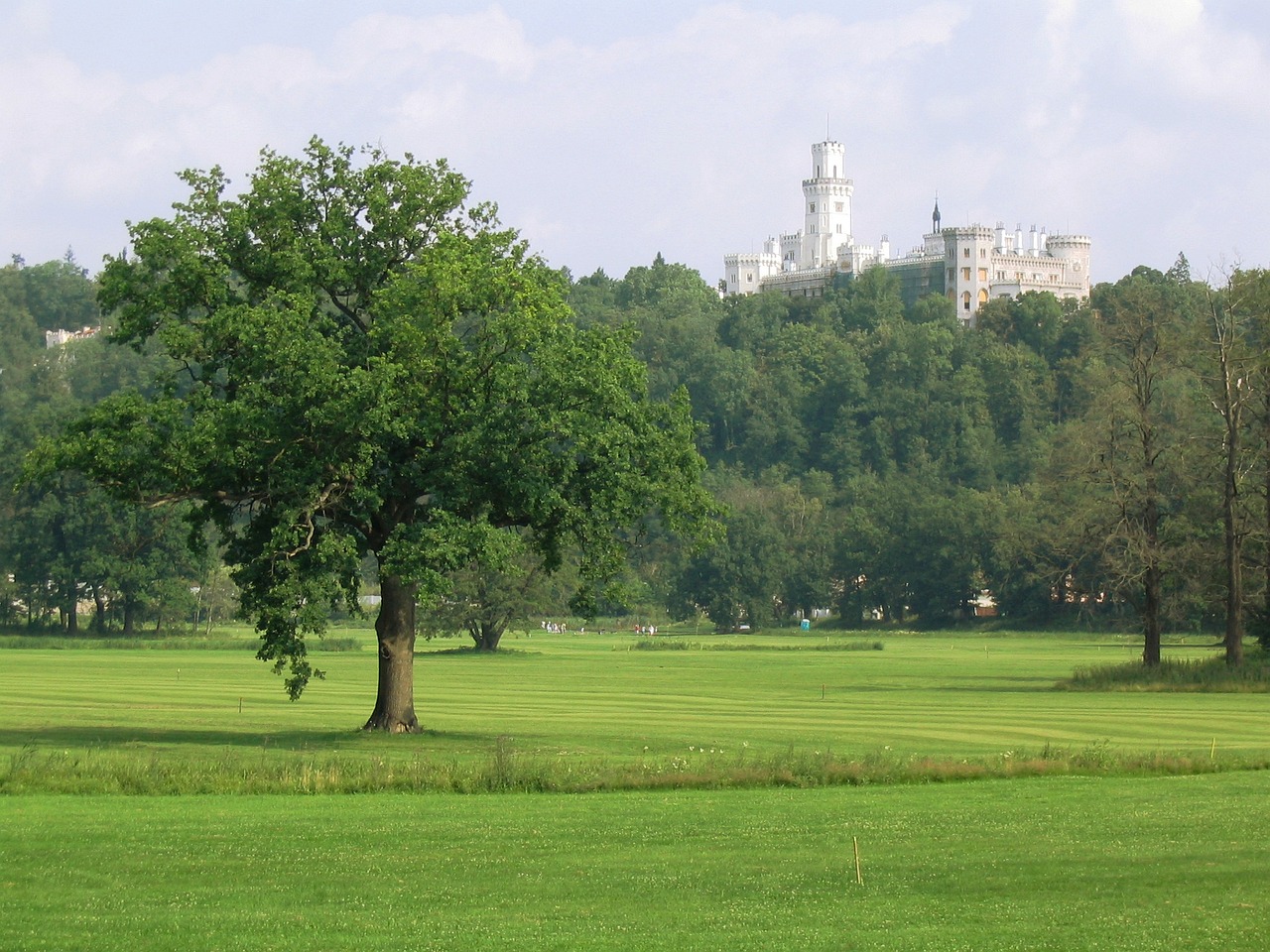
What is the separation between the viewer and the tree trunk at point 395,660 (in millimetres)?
36928

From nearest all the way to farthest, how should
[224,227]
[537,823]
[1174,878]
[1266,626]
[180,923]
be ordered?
[180,923]
[1174,878]
[537,823]
[224,227]
[1266,626]

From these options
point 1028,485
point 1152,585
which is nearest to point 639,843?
→ point 1152,585

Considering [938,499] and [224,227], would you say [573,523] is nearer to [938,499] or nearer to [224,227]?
[224,227]

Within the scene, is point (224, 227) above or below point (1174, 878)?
above

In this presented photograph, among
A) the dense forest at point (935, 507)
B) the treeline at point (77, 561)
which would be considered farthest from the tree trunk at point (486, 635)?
the treeline at point (77, 561)

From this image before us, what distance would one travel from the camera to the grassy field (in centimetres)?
1566

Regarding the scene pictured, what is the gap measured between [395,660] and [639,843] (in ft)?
58.1

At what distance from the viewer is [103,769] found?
2656cm

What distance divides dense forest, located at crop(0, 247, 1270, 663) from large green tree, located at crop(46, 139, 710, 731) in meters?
1.78

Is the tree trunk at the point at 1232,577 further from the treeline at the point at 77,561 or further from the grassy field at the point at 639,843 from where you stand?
the treeline at the point at 77,561

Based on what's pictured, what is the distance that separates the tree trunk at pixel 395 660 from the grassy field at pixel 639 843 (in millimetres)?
1204

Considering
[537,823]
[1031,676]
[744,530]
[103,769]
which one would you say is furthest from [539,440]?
[744,530]

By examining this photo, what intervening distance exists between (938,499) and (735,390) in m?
59.9

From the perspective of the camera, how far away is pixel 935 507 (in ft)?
463
